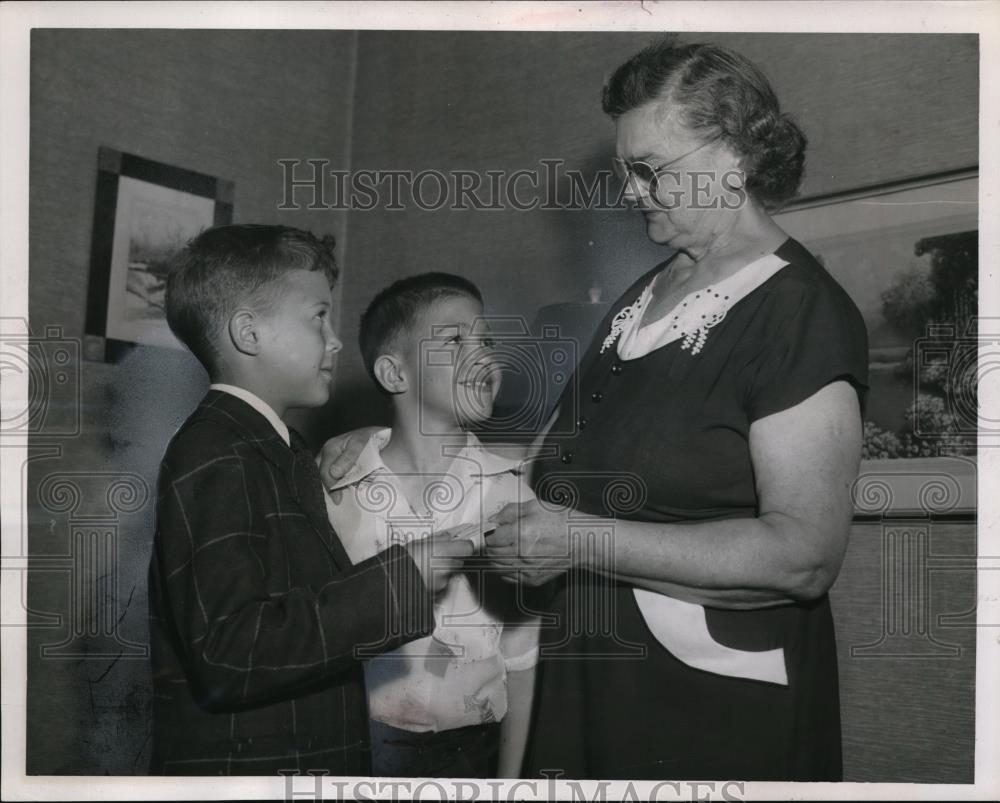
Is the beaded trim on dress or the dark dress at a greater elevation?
the beaded trim on dress

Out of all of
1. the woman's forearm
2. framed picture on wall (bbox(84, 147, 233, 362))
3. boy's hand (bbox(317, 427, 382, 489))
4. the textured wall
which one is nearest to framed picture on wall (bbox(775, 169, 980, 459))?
the textured wall

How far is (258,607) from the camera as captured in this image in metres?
1.47

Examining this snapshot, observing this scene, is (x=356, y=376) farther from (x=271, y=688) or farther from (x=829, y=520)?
(x=829, y=520)

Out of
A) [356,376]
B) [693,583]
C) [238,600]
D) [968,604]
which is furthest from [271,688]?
[968,604]

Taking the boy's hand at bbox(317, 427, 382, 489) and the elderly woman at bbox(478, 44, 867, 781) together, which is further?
the boy's hand at bbox(317, 427, 382, 489)

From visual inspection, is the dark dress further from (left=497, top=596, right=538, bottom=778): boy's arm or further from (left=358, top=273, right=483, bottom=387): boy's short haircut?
(left=358, top=273, right=483, bottom=387): boy's short haircut

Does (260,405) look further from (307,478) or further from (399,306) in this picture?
(399,306)

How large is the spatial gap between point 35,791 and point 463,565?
797 mm

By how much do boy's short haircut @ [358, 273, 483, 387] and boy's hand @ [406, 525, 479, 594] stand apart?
26cm

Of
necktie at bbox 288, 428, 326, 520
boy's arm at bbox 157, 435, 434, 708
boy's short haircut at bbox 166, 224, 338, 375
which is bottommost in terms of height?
boy's arm at bbox 157, 435, 434, 708

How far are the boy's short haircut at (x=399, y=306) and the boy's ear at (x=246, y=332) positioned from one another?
0.54ft

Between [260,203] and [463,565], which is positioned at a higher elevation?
[260,203]

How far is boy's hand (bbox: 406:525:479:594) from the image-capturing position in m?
1.56

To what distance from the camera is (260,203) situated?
170 cm
